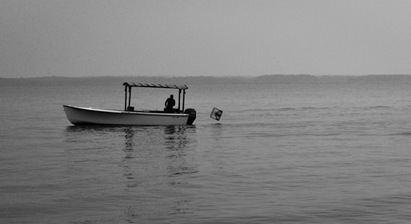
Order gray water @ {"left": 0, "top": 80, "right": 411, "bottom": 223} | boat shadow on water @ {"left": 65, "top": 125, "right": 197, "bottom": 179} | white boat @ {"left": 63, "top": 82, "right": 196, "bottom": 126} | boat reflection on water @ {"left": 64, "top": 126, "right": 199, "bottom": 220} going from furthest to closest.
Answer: white boat @ {"left": 63, "top": 82, "right": 196, "bottom": 126} → boat shadow on water @ {"left": 65, "top": 125, "right": 197, "bottom": 179} → boat reflection on water @ {"left": 64, "top": 126, "right": 199, "bottom": 220} → gray water @ {"left": 0, "top": 80, "right": 411, "bottom": 223}

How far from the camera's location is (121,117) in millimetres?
41844

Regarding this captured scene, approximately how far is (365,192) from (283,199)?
2.58 metres

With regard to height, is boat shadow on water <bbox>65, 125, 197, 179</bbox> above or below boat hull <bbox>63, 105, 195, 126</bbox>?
below

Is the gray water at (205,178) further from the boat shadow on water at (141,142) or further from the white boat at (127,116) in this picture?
the white boat at (127,116)

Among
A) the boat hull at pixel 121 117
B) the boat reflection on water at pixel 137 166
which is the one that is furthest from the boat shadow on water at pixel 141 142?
the boat hull at pixel 121 117

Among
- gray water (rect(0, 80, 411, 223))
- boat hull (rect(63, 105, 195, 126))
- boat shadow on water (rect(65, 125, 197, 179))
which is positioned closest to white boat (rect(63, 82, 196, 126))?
boat hull (rect(63, 105, 195, 126))

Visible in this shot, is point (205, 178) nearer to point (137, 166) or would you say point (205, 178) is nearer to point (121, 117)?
point (137, 166)

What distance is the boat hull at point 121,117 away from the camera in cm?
4159

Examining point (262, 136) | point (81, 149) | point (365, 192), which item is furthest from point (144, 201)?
point (262, 136)

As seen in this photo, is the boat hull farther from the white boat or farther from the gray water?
the gray water

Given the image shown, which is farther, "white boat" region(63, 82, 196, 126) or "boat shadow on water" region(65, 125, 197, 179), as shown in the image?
"white boat" region(63, 82, 196, 126)

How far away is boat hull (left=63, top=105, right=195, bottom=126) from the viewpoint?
41.6 m

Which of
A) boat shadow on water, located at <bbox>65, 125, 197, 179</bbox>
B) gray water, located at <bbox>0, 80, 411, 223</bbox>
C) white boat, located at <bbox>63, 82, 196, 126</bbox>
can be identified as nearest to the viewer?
gray water, located at <bbox>0, 80, 411, 223</bbox>

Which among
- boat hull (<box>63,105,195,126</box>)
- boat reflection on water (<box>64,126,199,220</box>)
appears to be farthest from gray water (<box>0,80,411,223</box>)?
boat hull (<box>63,105,195,126</box>)
